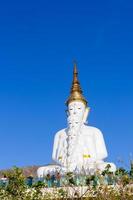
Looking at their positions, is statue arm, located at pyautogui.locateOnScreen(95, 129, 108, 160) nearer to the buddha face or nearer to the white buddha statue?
the white buddha statue

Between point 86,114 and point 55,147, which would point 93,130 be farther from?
point 55,147

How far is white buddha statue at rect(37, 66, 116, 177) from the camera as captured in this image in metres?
19.7

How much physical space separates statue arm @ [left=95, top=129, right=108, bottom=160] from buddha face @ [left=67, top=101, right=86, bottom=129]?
3.02ft

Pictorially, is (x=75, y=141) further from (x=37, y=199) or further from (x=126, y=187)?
(x=126, y=187)

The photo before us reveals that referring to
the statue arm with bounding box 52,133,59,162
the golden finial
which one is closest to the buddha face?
the golden finial

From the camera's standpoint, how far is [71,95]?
21.0 m

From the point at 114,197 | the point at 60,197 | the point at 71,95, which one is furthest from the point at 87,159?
the point at 114,197

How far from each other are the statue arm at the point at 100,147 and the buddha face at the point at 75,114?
0.92 metres

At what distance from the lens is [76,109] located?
67.2 feet

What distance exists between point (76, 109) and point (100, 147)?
6.19 ft

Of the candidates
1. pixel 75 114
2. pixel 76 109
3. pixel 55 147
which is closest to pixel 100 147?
pixel 75 114

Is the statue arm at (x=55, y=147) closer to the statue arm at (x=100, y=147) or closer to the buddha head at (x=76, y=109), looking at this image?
the buddha head at (x=76, y=109)

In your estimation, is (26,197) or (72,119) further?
(72,119)

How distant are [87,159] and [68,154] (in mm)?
806
